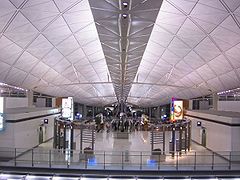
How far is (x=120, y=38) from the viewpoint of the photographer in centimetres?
2214

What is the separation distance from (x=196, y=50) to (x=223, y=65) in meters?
3.63

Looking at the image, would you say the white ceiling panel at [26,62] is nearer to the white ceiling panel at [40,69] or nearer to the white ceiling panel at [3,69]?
the white ceiling panel at [40,69]

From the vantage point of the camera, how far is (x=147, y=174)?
18969 millimetres

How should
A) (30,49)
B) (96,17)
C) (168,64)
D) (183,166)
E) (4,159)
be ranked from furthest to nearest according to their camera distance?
(168,64), (30,49), (4,159), (183,166), (96,17)

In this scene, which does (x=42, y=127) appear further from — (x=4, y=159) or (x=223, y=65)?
(x=223, y=65)

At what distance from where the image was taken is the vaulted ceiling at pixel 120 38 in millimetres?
18531

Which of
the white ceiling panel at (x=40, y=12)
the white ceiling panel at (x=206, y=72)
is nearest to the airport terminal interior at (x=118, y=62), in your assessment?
the white ceiling panel at (x=40, y=12)

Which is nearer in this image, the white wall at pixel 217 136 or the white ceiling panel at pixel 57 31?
the white ceiling panel at pixel 57 31

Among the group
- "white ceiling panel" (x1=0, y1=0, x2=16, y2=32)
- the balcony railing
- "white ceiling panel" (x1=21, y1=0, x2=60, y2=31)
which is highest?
"white ceiling panel" (x1=21, y1=0, x2=60, y2=31)

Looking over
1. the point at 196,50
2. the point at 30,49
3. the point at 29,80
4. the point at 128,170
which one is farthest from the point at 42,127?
the point at 196,50

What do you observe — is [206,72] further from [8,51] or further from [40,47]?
[8,51]

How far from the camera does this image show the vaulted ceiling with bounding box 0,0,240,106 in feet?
60.8

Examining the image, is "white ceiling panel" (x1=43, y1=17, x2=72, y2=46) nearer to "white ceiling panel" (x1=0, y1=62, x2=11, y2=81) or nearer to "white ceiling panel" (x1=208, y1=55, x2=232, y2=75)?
"white ceiling panel" (x1=0, y1=62, x2=11, y2=81)

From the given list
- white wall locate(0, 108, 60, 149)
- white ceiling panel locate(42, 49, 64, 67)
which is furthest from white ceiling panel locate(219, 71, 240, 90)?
white wall locate(0, 108, 60, 149)
